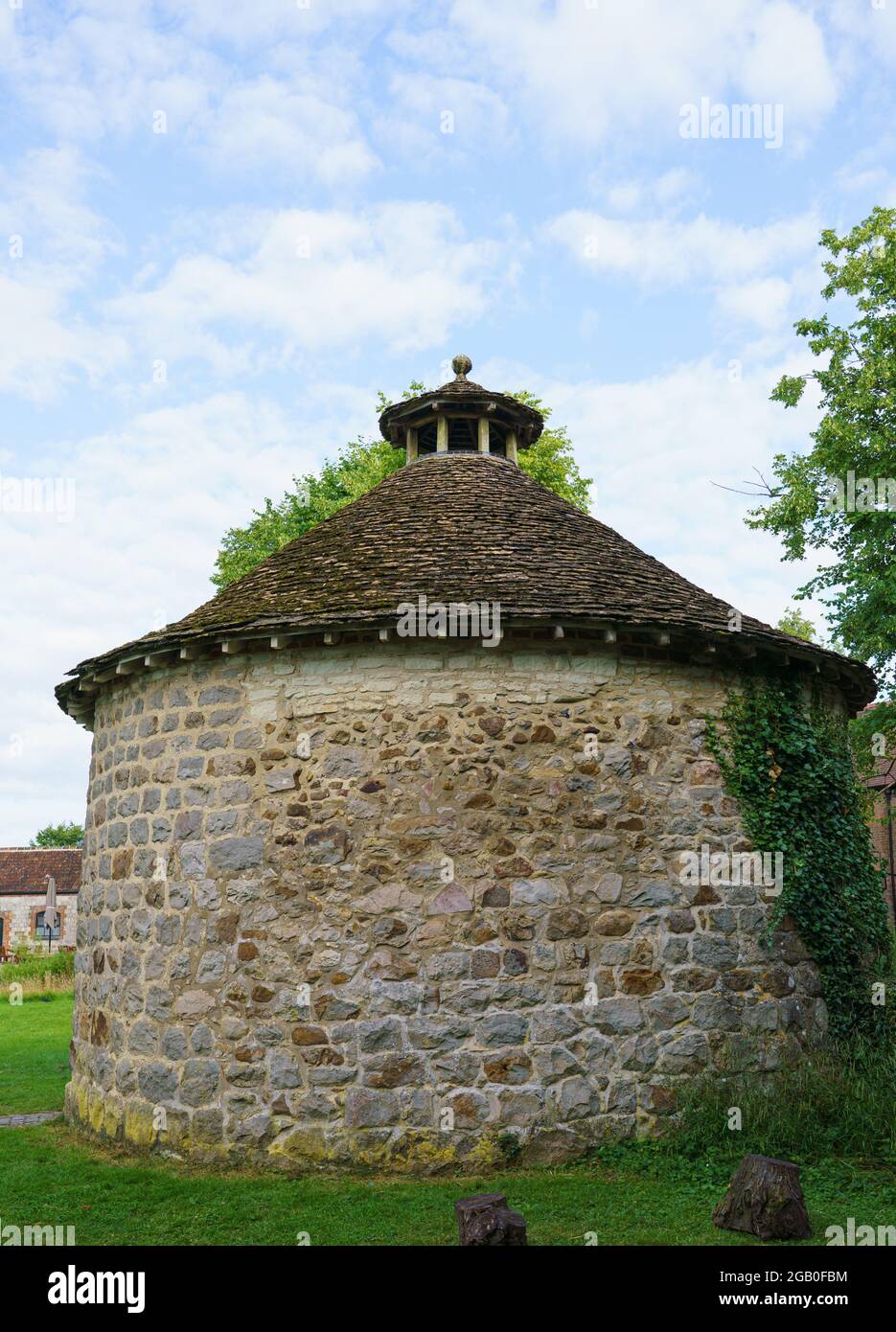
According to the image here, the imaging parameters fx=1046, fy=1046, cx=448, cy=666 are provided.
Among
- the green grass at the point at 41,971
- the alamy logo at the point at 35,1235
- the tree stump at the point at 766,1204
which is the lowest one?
the green grass at the point at 41,971

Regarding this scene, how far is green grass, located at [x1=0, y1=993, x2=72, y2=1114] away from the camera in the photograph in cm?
1184

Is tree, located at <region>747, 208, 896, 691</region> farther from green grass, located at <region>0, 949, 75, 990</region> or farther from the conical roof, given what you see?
green grass, located at <region>0, 949, 75, 990</region>

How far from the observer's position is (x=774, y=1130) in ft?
25.0

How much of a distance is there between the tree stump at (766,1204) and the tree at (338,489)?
17025 millimetres

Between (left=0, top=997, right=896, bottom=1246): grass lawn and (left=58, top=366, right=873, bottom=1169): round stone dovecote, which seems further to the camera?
(left=58, top=366, right=873, bottom=1169): round stone dovecote

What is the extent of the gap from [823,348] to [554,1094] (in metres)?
13.6

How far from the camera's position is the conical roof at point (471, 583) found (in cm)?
845

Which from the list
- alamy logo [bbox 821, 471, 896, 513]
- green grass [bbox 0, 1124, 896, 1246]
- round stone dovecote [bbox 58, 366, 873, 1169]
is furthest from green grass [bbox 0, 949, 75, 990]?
alamy logo [bbox 821, 471, 896, 513]

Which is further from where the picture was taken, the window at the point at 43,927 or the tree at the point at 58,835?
the tree at the point at 58,835

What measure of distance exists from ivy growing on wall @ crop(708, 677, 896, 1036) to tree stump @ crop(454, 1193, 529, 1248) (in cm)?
391

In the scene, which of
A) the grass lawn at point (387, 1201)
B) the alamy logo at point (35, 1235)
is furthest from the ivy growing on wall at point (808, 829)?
the alamy logo at point (35, 1235)
